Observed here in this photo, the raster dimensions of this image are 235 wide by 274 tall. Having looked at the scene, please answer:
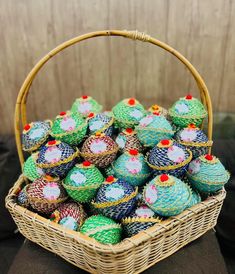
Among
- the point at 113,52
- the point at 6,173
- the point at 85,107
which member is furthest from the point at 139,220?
the point at 113,52

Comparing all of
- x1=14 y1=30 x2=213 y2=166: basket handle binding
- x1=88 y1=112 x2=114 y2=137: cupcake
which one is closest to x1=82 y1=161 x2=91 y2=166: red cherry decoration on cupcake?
x1=88 y1=112 x2=114 y2=137: cupcake

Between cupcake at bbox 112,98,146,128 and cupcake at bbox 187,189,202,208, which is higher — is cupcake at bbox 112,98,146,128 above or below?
above

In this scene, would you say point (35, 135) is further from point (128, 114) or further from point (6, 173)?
point (6, 173)

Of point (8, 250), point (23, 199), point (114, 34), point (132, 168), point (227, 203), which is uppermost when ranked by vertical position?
point (114, 34)

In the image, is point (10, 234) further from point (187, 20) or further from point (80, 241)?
point (187, 20)

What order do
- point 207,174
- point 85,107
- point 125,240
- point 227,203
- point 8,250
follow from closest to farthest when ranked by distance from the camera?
point 125,240 < point 207,174 < point 85,107 < point 227,203 < point 8,250

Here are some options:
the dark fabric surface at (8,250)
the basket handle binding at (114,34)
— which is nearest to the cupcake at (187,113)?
the basket handle binding at (114,34)

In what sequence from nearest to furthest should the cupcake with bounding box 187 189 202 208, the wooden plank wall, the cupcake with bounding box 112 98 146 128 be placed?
the cupcake with bounding box 187 189 202 208 → the cupcake with bounding box 112 98 146 128 → the wooden plank wall

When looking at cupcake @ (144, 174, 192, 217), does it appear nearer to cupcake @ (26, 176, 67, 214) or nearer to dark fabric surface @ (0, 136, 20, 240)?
cupcake @ (26, 176, 67, 214)

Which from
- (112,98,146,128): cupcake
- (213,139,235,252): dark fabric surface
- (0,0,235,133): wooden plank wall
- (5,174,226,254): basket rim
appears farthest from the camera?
(0,0,235,133): wooden plank wall
